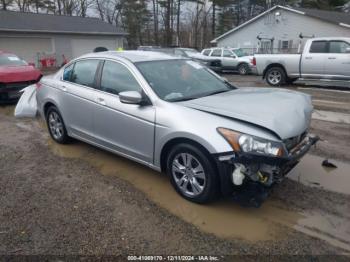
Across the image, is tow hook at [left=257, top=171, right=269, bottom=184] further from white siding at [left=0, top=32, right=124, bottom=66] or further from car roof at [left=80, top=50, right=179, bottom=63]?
white siding at [left=0, top=32, right=124, bottom=66]

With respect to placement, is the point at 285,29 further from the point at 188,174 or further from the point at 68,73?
the point at 188,174

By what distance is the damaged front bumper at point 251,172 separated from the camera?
3.23m

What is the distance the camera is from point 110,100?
451 cm

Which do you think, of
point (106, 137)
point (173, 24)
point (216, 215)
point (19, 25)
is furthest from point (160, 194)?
point (173, 24)

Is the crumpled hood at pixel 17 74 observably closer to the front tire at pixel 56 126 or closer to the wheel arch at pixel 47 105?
the wheel arch at pixel 47 105

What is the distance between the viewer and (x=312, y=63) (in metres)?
12.4

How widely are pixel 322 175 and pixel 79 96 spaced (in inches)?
145

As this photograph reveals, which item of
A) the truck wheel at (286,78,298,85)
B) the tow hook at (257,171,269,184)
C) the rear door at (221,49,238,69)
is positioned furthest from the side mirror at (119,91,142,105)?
the rear door at (221,49,238,69)

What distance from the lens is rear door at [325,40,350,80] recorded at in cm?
1177

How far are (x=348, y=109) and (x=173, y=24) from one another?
3892cm

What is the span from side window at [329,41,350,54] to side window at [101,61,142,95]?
1012 cm

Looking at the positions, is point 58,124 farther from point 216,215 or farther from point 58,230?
point 216,215

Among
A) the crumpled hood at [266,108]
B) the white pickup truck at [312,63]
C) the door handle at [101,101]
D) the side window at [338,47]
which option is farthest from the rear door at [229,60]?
the door handle at [101,101]

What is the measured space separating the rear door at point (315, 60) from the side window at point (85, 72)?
31.8ft
